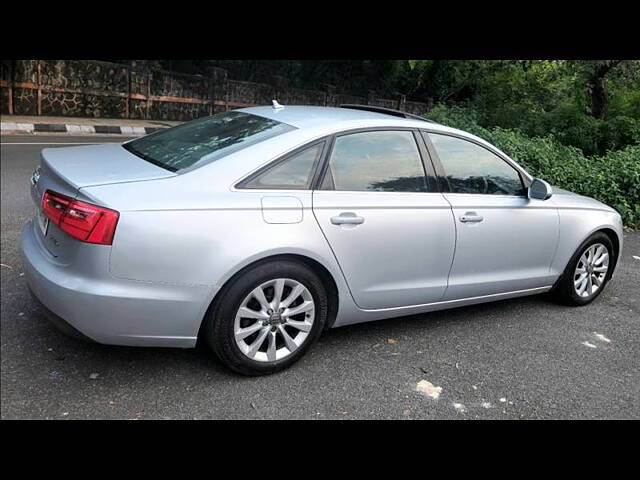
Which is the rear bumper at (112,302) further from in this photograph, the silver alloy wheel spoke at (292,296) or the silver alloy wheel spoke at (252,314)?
the silver alloy wheel spoke at (292,296)

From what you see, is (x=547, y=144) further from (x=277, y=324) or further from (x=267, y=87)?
(x=267, y=87)

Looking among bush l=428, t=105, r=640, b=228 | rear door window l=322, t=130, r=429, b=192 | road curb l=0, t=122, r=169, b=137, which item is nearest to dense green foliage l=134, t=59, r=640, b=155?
bush l=428, t=105, r=640, b=228

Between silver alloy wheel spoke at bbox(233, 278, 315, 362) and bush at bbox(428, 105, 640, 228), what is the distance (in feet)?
20.8

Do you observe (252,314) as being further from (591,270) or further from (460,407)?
(591,270)

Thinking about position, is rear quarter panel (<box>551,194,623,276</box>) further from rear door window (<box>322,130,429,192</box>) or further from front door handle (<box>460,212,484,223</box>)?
rear door window (<box>322,130,429,192</box>)

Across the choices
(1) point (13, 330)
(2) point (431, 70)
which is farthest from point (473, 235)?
(2) point (431, 70)

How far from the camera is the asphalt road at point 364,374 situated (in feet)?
9.22

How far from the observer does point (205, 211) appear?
2.80 meters

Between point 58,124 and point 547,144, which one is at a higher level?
point 547,144

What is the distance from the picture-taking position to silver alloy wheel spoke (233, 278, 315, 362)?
9.75ft

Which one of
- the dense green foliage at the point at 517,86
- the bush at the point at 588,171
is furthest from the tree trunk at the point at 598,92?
the bush at the point at 588,171

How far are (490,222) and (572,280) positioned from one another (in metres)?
1.19

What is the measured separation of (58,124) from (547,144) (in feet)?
37.7

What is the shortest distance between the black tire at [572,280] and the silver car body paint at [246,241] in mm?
501
